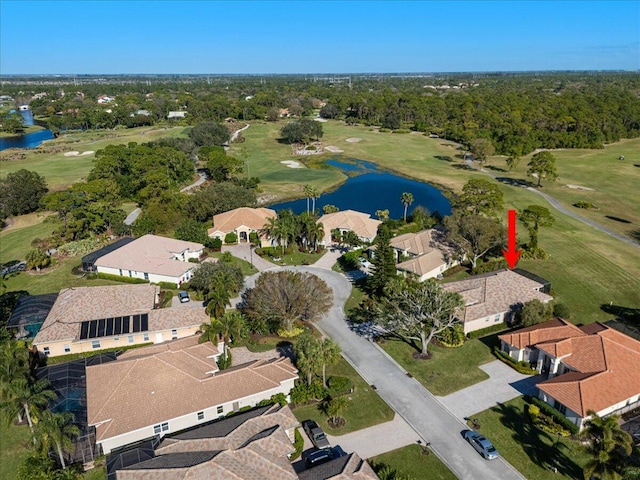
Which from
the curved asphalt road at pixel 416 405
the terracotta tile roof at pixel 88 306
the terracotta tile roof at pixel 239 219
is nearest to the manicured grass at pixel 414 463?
the curved asphalt road at pixel 416 405

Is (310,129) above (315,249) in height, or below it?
above

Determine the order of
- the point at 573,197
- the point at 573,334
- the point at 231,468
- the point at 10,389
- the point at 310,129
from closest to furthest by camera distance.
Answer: the point at 231,468 → the point at 10,389 → the point at 573,334 → the point at 573,197 → the point at 310,129

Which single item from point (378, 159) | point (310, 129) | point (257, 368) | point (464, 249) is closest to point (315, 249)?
point (464, 249)

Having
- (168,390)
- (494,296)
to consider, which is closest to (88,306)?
(168,390)

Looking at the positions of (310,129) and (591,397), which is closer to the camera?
(591,397)

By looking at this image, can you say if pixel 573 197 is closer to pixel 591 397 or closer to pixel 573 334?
pixel 573 334

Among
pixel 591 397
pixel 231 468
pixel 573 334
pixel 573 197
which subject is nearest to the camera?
pixel 231 468

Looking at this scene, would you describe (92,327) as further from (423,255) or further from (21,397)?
(423,255)
